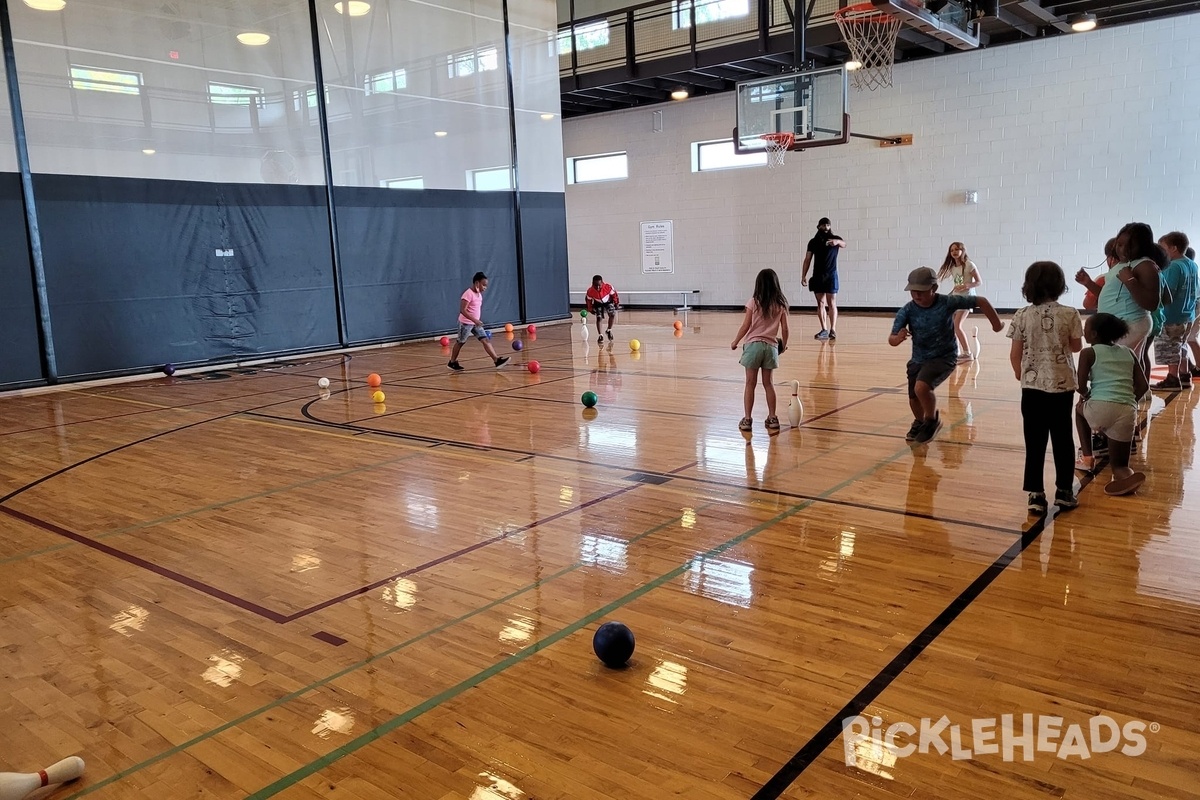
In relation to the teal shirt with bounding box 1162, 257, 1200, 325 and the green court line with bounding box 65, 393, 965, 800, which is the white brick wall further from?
the green court line with bounding box 65, 393, 965, 800

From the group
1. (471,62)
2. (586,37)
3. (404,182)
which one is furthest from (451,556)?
(586,37)

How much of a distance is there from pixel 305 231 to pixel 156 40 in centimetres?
324

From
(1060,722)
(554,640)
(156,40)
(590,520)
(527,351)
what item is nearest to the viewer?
(1060,722)

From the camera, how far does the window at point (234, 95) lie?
1215 cm

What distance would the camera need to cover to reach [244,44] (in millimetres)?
12430

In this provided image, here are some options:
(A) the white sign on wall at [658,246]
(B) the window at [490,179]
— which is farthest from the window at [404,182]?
(A) the white sign on wall at [658,246]

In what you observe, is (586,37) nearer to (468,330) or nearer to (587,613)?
(468,330)

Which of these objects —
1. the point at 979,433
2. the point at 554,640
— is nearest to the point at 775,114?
the point at 979,433

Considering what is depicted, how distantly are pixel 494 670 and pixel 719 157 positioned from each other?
56.7ft

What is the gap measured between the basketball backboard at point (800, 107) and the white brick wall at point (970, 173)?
10.8ft

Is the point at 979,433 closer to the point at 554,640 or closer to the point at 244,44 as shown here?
the point at 554,640

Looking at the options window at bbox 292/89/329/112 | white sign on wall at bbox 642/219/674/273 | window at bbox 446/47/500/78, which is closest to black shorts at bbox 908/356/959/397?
window at bbox 292/89/329/112

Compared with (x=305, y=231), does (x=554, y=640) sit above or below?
below

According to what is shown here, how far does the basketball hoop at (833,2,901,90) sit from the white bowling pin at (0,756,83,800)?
33.2 feet
